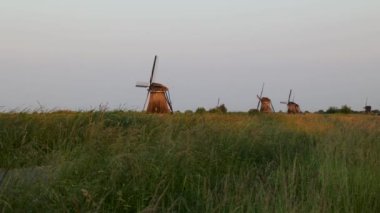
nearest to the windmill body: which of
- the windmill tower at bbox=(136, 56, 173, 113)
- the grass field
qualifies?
the windmill tower at bbox=(136, 56, 173, 113)

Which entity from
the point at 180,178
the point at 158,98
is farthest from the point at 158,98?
the point at 180,178

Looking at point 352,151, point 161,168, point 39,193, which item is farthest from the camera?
point 352,151

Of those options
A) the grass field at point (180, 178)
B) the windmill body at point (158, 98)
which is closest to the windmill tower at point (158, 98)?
the windmill body at point (158, 98)

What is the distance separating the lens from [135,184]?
5.16m

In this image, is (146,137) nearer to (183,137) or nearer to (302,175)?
(183,137)

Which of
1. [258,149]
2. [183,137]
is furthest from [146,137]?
[258,149]

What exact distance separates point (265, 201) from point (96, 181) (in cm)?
173

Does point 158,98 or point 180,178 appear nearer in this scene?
point 180,178

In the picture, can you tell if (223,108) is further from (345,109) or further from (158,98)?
(345,109)

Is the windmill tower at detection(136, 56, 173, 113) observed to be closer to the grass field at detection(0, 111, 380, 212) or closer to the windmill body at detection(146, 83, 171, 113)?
the windmill body at detection(146, 83, 171, 113)

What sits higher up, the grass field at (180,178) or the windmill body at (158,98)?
the windmill body at (158,98)

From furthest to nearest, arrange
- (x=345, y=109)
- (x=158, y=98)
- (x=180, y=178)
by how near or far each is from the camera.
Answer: (x=345, y=109) < (x=158, y=98) < (x=180, y=178)

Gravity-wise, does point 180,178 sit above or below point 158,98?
below

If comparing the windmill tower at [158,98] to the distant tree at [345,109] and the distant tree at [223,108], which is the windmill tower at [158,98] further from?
the distant tree at [345,109]
